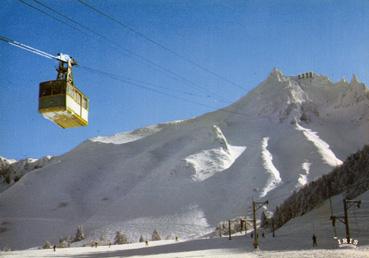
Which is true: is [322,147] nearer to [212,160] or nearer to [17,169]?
[212,160]

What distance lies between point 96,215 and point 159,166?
24147 mm

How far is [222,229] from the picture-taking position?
3071 inches

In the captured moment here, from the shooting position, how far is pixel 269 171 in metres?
105

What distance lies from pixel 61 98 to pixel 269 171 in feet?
289

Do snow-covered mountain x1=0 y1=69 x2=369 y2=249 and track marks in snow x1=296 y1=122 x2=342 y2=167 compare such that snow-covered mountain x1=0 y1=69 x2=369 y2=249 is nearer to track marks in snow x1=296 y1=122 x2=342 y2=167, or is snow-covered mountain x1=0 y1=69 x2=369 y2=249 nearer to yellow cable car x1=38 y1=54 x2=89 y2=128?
track marks in snow x1=296 y1=122 x2=342 y2=167

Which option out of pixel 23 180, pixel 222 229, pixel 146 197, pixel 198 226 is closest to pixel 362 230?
pixel 222 229

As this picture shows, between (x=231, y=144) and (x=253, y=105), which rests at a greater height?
(x=253, y=105)

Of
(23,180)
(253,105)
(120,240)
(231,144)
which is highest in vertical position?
(253,105)

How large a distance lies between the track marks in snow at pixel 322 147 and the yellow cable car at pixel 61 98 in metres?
95.3

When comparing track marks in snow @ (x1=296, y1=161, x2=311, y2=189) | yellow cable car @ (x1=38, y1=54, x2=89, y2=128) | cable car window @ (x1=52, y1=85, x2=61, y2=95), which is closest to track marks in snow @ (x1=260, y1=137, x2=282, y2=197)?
track marks in snow @ (x1=296, y1=161, x2=311, y2=189)

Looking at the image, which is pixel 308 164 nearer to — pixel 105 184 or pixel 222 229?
pixel 222 229

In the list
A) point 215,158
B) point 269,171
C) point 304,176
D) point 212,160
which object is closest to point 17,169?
point 215,158

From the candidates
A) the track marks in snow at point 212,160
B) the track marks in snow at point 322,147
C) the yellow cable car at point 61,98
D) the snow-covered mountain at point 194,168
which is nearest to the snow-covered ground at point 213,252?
the yellow cable car at point 61,98

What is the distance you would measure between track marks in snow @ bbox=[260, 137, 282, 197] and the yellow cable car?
76706mm
